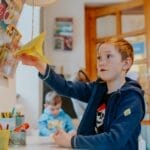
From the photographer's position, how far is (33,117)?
3.04 m

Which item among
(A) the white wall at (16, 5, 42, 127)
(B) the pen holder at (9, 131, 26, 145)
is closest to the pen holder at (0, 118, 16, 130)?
(B) the pen holder at (9, 131, 26, 145)

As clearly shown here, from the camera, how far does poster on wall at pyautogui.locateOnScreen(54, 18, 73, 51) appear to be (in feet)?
11.2

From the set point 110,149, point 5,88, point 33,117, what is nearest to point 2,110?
point 5,88

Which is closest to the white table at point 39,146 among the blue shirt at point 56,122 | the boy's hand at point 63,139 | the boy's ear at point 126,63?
the boy's hand at point 63,139

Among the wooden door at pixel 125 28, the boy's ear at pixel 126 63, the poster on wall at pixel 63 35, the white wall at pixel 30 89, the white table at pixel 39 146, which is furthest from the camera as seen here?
the poster on wall at pixel 63 35

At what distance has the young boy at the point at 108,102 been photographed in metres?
1.08

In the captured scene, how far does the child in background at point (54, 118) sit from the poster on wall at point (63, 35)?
0.85 m

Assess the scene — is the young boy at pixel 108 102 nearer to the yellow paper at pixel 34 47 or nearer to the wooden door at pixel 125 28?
the yellow paper at pixel 34 47

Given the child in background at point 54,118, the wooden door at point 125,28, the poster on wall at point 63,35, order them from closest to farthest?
1. the child in background at point 54,118
2. the wooden door at point 125,28
3. the poster on wall at point 63,35

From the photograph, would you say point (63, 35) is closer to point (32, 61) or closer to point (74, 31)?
point (74, 31)

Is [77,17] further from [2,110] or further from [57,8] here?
[2,110]

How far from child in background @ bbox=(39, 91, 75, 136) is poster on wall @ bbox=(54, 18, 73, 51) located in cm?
85

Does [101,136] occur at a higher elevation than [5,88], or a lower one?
lower

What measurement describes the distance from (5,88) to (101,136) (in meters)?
0.50
